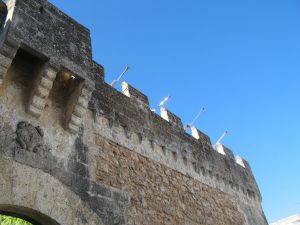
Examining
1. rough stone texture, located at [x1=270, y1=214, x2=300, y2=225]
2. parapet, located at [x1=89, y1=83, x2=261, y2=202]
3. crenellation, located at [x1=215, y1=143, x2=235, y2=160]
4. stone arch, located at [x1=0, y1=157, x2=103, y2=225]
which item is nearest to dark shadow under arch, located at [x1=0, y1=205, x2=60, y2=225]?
stone arch, located at [x1=0, y1=157, x2=103, y2=225]

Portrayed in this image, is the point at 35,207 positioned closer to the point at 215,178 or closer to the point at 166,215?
the point at 166,215

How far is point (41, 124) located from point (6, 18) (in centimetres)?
131

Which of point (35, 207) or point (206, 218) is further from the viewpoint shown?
point (206, 218)

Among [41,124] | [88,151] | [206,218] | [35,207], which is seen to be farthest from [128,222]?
[206,218]

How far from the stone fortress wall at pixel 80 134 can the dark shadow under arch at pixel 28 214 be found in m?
0.02

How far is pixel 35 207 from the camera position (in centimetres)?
341

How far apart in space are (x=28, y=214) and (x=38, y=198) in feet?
0.67

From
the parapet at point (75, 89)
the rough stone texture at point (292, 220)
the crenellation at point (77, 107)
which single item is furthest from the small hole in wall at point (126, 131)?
the rough stone texture at point (292, 220)

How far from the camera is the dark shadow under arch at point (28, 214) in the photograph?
11.1 feet

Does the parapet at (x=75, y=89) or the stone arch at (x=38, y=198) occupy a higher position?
the parapet at (x=75, y=89)

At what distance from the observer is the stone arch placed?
3312 mm

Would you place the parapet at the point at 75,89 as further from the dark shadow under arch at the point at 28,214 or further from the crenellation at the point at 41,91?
the dark shadow under arch at the point at 28,214

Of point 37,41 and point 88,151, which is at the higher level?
point 37,41

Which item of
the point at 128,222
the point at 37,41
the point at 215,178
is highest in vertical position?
the point at 215,178
